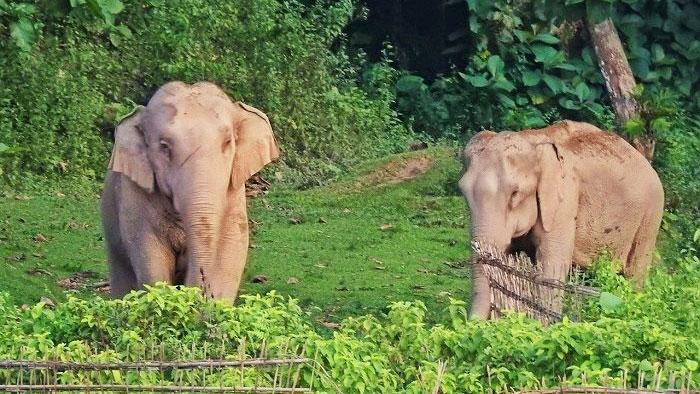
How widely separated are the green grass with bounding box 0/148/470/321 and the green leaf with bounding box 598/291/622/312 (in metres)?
2.87

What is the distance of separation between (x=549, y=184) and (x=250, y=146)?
6.76 feet

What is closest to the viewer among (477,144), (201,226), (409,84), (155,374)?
(155,374)

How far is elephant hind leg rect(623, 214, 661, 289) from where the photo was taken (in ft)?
40.8

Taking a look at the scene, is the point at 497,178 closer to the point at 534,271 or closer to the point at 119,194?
the point at 534,271

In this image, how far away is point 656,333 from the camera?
273 inches

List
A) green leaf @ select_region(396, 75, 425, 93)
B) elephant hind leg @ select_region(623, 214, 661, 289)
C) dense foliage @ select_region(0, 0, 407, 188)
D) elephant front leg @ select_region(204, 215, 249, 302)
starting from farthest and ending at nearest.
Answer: green leaf @ select_region(396, 75, 425, 93) < dense foliage @ select_region(0, 0, 407, 188) < elephant hind leg @ select_region(623, 214, 661, 289) < elephant front leg @ select_region(204, 215, 249, 302)

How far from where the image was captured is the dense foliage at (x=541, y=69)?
20297mm

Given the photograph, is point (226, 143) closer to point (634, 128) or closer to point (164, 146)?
point (164, 146)

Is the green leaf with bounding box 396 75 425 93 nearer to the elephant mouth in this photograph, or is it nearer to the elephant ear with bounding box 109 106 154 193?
the elephant mouth

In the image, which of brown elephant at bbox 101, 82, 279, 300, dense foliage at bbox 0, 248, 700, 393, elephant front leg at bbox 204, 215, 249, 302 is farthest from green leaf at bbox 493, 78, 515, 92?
dense foliage at bbox 0, 248, 700, 393

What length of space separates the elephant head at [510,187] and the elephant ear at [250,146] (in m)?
1.31

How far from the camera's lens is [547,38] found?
20547mm

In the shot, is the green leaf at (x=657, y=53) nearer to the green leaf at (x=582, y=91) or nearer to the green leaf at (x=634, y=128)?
the green leaf at (x=582, y=91)

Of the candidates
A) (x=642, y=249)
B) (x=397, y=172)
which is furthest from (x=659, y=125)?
(x=397, y=172)
